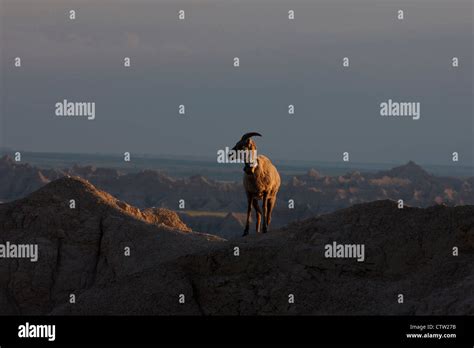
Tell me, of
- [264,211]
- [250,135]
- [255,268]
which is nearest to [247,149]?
[250,135]

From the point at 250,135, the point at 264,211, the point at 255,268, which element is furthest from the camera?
the point at 264,211

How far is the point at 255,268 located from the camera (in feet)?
61.7

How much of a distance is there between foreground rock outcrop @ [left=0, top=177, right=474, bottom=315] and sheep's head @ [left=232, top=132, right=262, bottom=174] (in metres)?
2.09

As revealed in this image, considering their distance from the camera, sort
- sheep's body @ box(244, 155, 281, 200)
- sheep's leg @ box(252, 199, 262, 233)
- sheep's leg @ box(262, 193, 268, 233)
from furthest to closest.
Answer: sheep's leg @ box(252, 199, 262, 233)
sheep's leg @ box(262, 193, 268, 233)
sheep's body @ box(244, 155, 281, 200)

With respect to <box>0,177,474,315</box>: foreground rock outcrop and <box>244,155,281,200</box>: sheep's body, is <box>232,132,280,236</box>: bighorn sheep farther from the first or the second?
<box>0,177,474,315</box>: foreground rock outcrop

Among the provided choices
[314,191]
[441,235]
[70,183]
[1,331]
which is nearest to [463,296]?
[441,235]

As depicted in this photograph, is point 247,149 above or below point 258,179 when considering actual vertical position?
above

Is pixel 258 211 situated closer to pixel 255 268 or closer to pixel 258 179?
pixel 258 179

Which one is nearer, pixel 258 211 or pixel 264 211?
pixel 264 211

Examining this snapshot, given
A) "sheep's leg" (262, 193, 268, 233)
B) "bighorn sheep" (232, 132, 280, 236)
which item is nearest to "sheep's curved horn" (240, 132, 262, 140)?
"bighorn sheep" (232, 132, 280, 236)

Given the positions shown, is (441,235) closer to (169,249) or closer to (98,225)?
(169,249)

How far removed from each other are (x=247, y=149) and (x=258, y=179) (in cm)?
107

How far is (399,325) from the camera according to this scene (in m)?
15.2

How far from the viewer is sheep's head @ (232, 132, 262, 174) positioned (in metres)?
21.1
